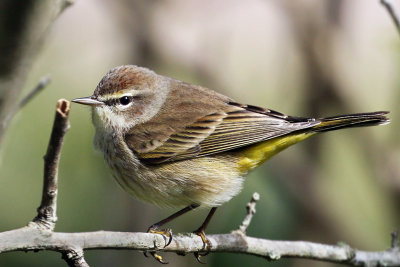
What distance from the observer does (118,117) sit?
4254mm

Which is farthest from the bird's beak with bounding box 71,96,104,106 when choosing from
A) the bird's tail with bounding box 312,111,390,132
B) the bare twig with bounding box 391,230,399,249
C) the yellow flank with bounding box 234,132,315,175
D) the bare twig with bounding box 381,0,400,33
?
the bare twig with bounding box 391,230,399,249

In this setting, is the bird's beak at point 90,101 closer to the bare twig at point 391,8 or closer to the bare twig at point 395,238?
the bare twig at point 391,8

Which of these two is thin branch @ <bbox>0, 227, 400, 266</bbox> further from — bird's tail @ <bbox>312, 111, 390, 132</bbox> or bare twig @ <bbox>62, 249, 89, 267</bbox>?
bird's tail @ <bbox>312, 111, 390, 132</bbox>

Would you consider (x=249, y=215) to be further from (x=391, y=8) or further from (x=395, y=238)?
(x=391, y=8)

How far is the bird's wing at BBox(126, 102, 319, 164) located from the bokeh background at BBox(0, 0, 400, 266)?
36.3 inches

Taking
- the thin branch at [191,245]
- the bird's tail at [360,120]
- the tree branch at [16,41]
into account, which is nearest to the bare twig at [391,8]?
the bird's tail at [360,120]

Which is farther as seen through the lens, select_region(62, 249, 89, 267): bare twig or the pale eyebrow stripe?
the pale eyebrow stripe

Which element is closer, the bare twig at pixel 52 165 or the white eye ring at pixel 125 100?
the bare twig at pixel 52 165

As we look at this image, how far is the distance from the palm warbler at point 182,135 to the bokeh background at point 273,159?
34.5 inches

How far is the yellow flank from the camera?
3.99m

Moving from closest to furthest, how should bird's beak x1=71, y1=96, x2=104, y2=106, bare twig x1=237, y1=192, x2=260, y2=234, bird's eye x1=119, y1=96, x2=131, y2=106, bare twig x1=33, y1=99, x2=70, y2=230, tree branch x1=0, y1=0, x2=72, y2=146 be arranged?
bare twig x1=33, y1=99, x2=70, y2=230, tree branch x1=0, y1=0, x2=72, y2=146, bare twig x1=237, y1=192, x2=260, y2=234, bird's beak x1=71, y1=96, x2=104, y2=106, bird's eye x1=119, y1=96, x2=131, y2=106

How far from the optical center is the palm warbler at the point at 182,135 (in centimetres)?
396

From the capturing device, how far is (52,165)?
2.34m

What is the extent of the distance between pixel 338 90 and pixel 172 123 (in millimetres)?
1779
